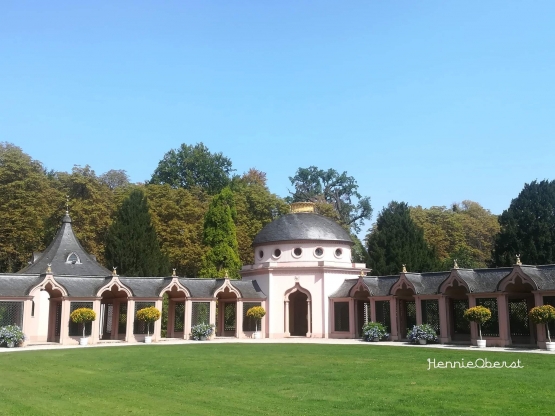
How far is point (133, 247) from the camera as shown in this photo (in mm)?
52625

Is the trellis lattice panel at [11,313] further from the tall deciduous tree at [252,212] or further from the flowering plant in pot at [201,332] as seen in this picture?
the tall deciduous tree at [252,212]

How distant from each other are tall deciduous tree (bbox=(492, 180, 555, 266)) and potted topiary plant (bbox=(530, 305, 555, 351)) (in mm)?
24378

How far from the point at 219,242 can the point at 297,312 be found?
38.9 feet

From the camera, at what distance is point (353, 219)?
292 feet

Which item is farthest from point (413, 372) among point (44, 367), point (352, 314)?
point (352, 314)

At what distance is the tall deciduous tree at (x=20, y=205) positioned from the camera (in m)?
52.3

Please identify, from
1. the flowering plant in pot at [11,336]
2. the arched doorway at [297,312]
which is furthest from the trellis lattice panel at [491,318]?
the flowering plant in pot at [11,336]

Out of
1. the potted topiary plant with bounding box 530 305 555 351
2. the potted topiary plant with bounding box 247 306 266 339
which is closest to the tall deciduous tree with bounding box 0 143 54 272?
the potted topiary plant with bounding box 247 306 266 339

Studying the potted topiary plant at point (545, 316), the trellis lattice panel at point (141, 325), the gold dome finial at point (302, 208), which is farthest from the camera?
the gold dome finial at point (302, 208)

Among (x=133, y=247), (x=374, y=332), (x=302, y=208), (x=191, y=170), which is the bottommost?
(x=374, y=332)

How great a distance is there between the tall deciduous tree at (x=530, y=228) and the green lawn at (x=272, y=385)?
100 ft

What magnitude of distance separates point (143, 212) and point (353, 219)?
139 feet

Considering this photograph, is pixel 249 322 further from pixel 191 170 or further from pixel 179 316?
pixel 191 170

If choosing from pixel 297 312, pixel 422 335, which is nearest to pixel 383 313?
pixel 422 335
